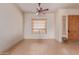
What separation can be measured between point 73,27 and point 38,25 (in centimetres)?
44

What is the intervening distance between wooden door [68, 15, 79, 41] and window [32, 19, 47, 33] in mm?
329

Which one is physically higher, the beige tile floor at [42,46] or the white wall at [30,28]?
the white wall at [30,28]

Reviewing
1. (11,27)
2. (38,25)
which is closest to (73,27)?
(38,25)

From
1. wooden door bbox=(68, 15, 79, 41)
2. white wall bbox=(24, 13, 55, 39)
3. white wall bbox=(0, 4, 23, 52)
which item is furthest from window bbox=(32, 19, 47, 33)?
wooden door bbox=(68, 15, 79, 41)

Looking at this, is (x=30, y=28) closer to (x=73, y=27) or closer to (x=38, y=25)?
(x=38, y=25)

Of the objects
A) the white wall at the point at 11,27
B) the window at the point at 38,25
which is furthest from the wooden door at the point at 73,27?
the white wall at the point at 11,27

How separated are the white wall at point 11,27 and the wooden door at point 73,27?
24.1 inches

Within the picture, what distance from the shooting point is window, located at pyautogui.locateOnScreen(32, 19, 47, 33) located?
4.35 ft

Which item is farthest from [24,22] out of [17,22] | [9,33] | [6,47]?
[6,47]

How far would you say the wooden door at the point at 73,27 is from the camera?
1272 millimetres

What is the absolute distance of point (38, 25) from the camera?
52.2 inches

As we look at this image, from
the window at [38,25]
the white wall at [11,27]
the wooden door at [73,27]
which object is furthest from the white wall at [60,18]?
the white wall at [11,27]

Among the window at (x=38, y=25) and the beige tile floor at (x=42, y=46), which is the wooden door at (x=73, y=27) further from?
the window at (x=38, y=25)

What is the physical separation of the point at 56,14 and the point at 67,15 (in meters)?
0.15
